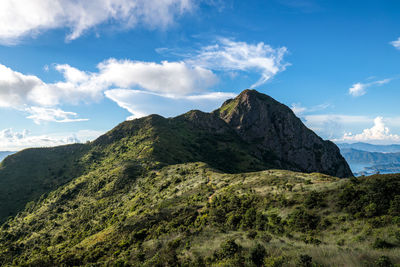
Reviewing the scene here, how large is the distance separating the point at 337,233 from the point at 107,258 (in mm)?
32023

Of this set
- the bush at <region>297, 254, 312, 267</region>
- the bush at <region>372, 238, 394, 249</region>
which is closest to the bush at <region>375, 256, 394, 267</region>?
the bush at <region>372, 238, 394, 249</region>

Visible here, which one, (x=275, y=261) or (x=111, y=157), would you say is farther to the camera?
(x=111, y=157)

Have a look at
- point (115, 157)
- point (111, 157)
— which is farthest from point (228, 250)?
point (111, 157)

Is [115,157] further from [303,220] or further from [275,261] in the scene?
[275,261]

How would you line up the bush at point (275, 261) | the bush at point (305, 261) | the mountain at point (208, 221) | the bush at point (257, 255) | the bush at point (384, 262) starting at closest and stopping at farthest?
the bush at point (384, 262) → the bush at point (305, 261) → the bush at point (275, 261) → the bush at point (257, 255) → the mountain at point (208, 221)

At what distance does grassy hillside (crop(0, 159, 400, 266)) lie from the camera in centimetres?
1633

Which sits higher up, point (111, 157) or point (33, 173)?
point (111, 157)

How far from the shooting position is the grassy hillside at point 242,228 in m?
16.3

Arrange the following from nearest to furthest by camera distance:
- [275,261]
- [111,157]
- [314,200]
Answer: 1. [275,261]
2. [314,200]
3. [111,157]

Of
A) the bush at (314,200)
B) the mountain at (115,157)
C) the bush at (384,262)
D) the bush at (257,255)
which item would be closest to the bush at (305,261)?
the bush at (257,255)

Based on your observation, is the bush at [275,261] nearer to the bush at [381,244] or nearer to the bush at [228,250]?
the bush at [228,250]

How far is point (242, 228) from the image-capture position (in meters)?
28.4

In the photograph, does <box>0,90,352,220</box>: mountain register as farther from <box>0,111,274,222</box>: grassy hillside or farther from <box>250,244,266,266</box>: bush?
<box>250,244,266,266</box>: bush

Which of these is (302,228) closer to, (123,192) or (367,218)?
(367,218)
